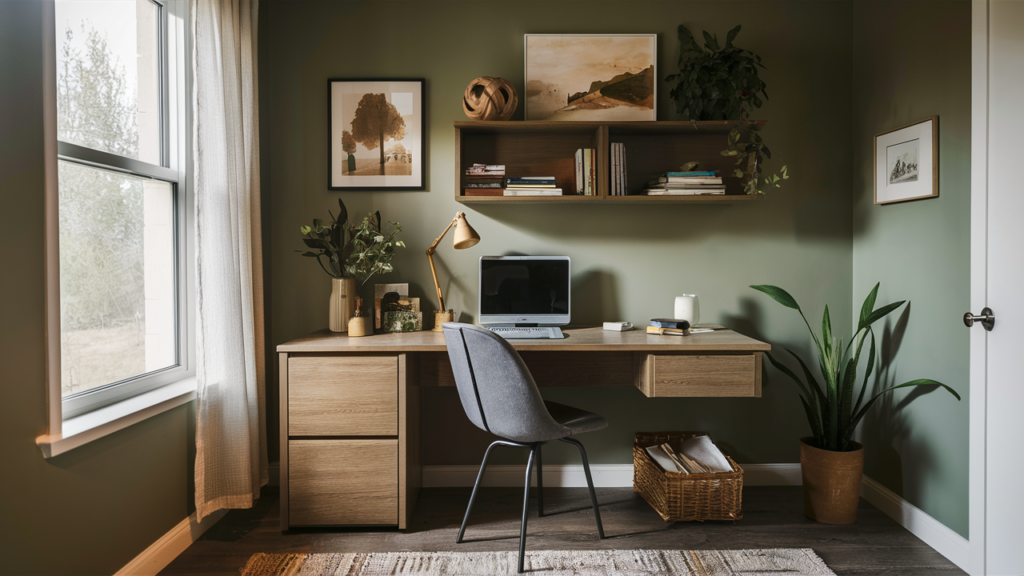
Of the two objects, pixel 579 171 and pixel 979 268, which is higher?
pixel 579 171

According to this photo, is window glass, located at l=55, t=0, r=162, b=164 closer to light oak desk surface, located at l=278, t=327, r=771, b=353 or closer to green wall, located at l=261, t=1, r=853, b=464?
green wall, located at l=261, t=1, r=853, b=464

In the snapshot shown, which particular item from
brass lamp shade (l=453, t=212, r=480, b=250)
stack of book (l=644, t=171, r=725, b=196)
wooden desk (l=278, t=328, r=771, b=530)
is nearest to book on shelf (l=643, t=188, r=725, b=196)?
stack of book (l=644, t=171, r=725, b=196)

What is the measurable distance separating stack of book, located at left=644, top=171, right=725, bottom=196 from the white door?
2.90ft

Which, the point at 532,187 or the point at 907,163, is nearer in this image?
the point at 907,163

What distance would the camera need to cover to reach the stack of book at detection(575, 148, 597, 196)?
7.92 ft

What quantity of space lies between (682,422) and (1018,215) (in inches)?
60.0

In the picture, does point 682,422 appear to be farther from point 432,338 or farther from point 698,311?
point 432,338

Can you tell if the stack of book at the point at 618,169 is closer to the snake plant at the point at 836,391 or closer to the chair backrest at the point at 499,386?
the snake plant at the point at 836,391

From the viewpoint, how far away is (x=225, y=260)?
2.06 meters

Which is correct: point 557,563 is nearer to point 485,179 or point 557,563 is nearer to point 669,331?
point 669,331

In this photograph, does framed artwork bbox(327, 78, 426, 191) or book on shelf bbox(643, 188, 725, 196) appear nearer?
book on shelf bbox(643, 188, 725, 196)

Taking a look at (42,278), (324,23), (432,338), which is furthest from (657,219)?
(42,278)

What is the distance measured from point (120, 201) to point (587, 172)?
1794mm

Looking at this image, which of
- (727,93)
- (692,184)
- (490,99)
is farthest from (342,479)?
(727,93)
